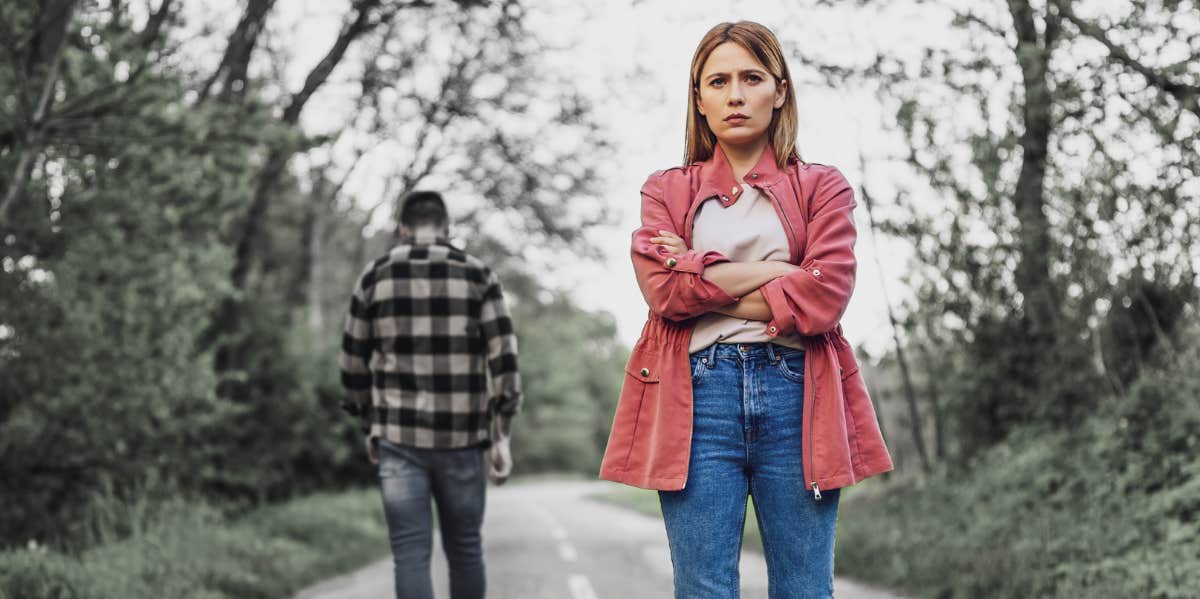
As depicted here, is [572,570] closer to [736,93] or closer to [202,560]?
[202,560]

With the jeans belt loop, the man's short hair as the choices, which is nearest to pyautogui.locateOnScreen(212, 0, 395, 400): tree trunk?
the man's short hair

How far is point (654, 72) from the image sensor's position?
12000mm

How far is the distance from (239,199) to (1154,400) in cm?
647

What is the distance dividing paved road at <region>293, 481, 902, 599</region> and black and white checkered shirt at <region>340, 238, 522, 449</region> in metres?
2.64

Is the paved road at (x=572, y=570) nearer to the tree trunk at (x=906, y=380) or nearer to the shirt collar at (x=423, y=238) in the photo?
the tree trunk at (x=906, y=380)

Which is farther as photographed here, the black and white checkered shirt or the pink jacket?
the black and white checkered shirt

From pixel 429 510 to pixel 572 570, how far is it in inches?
162

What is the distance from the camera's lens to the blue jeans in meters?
2.42

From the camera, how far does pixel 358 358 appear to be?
4555 mm

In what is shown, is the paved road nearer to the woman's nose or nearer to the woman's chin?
the woman's chin

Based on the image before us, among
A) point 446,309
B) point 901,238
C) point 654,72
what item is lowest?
point 446,309

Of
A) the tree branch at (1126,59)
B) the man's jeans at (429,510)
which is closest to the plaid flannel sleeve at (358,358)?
the man's jeans at (429,510)

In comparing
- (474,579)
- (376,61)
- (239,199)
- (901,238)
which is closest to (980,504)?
(901,238)

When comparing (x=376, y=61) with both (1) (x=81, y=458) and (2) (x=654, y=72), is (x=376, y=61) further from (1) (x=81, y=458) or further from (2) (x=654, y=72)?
(1) (x=81, y=458)
